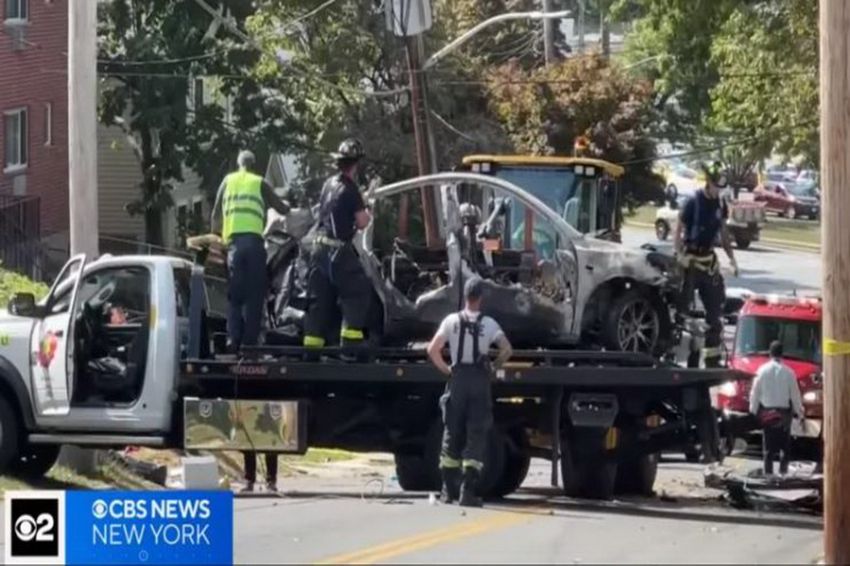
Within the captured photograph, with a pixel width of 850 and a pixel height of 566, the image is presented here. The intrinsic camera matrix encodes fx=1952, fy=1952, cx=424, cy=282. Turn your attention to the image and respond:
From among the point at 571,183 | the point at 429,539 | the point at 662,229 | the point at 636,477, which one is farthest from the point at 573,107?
the point at 429,539

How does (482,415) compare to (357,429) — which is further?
(357,429)

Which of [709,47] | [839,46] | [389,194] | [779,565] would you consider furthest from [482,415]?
[709,47]

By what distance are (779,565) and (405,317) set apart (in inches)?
200

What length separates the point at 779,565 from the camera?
12.5 meters

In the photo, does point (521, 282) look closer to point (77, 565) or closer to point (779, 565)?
point (779, 565)

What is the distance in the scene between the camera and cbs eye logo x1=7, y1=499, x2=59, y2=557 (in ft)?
37.7

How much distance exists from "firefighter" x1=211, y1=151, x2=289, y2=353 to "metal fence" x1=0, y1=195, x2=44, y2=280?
59.3 feet

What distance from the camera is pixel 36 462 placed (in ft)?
56.9

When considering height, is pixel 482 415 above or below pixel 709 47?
below

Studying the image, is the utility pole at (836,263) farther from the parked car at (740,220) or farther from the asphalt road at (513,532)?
the parked car at (740,220)

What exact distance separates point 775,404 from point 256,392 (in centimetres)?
706

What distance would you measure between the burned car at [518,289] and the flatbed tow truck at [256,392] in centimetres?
29

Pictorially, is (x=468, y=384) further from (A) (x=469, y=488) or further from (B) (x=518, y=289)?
(B) (x=518, y=289)

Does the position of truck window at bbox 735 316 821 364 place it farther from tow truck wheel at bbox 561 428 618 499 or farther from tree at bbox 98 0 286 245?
tree at bbox 98 0 286 245
